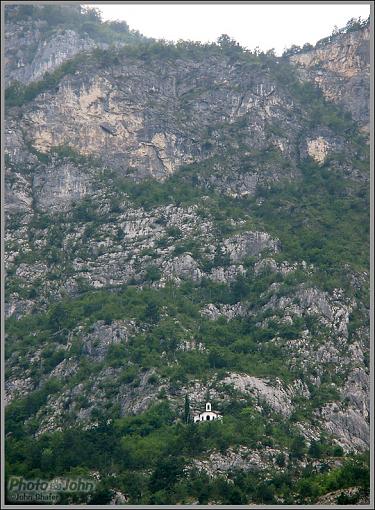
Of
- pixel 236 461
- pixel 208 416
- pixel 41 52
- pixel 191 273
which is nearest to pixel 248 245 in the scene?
pixel 191 273

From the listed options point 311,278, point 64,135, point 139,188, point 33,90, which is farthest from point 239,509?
point 33,90

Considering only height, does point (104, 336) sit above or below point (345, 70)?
below

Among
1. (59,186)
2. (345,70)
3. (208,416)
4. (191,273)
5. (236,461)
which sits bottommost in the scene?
(236,461)

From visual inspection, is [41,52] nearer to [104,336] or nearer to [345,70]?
[345,70]

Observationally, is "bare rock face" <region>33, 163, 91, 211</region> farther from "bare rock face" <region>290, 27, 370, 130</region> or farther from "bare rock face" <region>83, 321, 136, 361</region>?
"bare rock face" <region>290, 27, 370, 130</region>

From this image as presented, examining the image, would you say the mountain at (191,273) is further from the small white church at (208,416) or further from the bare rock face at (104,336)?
the small white church at (208,416)

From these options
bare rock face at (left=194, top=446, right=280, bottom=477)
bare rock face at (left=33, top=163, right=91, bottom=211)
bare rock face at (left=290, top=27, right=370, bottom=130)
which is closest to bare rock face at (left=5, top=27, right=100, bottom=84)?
bare rock face at (left=290, top=27, right=370, bottom=130)

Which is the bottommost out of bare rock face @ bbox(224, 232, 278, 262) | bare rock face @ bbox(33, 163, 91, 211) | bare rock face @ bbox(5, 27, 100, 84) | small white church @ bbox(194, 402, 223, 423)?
small white church @ bbox(194, 402, 223, 423)

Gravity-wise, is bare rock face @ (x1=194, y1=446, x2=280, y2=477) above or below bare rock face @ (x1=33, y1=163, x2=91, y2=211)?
below
